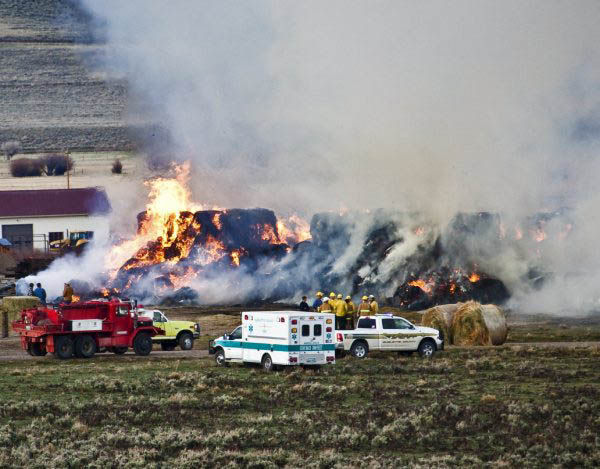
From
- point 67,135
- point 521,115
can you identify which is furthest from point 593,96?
point 67,135

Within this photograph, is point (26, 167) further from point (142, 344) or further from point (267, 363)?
point (267, 363)

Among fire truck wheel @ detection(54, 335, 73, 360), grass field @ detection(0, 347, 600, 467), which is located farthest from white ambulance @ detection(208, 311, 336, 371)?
fire truck wheel @ detection(54, 335, 73, 360)

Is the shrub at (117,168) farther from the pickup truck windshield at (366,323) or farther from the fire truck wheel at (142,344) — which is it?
the pickup truck windshield at (366,323)

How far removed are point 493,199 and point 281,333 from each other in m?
37.5

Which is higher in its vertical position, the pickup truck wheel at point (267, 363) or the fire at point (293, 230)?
the fire at point (293, 230)

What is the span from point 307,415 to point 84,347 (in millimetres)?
17118

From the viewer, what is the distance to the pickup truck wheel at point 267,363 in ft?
118

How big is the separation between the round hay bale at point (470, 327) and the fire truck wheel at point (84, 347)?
44.7ft

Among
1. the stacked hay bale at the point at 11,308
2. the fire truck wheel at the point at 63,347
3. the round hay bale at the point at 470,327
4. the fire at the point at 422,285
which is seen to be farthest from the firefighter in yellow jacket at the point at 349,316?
the fire at the point at 422,285

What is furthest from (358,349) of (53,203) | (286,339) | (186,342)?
(53,203)

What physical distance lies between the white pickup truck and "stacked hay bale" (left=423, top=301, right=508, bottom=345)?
4.10 m

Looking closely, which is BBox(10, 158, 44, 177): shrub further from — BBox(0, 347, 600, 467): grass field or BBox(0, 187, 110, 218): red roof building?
BBox(0, 347, 600, 467): grass field

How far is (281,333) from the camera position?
35156 millimetres

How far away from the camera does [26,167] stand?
520 ft
